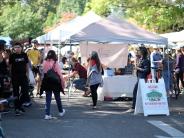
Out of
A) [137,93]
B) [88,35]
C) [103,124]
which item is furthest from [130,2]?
[103,124]

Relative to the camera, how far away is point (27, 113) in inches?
591

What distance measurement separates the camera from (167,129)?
12.5 meters

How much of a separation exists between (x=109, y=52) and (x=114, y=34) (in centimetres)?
175

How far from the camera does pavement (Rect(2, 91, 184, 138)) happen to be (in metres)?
11.7

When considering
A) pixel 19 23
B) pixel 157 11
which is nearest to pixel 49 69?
pixel 157 11

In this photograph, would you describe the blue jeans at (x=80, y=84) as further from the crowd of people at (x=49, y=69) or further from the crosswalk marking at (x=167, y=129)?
the crosswalk marking at (x=167, y=129)

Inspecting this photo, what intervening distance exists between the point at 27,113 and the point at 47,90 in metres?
1.57

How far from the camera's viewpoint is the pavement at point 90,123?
38.3ft

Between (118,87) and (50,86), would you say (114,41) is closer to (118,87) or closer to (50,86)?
(118,87)

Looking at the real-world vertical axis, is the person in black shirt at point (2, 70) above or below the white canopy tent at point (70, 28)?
below

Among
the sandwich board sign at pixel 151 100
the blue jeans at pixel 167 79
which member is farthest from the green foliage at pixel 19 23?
the sandwich board sign at pixel 151 100

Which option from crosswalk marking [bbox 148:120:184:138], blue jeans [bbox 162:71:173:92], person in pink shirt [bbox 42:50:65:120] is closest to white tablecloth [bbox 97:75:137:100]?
blue jeans [bbox 162:71:173:92]

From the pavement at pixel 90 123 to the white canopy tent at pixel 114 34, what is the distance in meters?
2.30

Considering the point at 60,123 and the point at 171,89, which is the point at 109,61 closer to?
the point at 171,89
